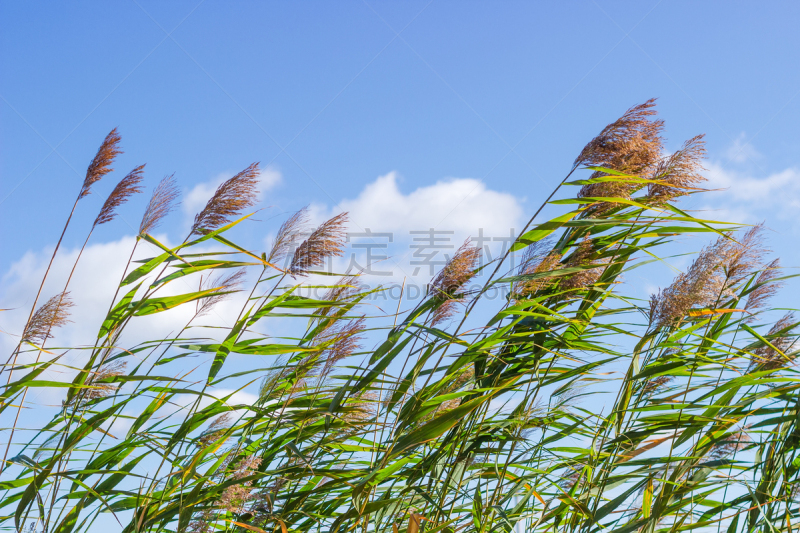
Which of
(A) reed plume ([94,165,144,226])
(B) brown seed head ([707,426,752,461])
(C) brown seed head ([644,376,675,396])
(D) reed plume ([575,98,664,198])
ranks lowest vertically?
(B) brown seed head ([707,426,752,461])

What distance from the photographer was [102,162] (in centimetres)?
234

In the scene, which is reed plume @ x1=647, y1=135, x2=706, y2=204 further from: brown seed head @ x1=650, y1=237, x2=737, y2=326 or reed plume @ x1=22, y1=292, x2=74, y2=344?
reed plume @ x1=22, y1=292, x2=74, y2=344

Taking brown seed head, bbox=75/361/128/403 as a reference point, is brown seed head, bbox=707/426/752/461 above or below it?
below

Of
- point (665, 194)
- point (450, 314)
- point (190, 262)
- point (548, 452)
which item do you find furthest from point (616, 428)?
point (190, 262)

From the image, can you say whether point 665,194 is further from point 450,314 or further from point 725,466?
point 725,466

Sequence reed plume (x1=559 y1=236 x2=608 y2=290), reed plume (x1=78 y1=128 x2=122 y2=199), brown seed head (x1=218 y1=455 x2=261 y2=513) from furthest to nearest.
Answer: reed plume (x1=78 y1=128 x2=122 y2=199) → reed plume (x1=559 y1=236 x2=608 y2=290) → brown seed head (x1=218 y1=455 x2=261 y2=513)

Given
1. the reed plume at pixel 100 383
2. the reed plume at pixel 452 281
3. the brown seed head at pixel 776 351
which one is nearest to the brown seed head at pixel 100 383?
the reed plume at pixel 100 383

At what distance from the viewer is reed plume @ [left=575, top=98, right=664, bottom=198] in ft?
5.95

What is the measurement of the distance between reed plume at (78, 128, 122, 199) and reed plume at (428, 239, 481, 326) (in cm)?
158

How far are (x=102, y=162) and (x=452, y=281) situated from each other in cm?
168

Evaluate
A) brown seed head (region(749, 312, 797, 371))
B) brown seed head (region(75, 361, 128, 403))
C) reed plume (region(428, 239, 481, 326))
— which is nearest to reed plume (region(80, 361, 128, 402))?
brown seed head (region(75, 361, 128, 403))

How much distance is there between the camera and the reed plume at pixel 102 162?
2.30m

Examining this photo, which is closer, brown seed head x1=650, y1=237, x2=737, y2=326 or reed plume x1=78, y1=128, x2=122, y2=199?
brown seed head x1=650, y1=237, x2=737, y2=326

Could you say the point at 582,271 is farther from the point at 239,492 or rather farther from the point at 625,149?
the point at 239,492
